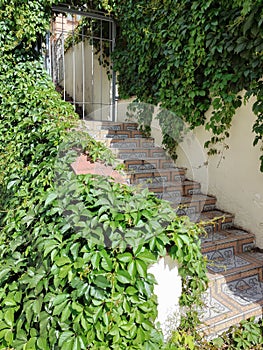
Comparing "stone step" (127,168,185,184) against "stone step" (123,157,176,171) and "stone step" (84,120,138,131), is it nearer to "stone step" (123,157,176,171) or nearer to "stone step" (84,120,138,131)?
"stone step" (123,157,176,171)

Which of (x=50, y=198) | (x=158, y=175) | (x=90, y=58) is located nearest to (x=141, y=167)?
(x=158, y=175)

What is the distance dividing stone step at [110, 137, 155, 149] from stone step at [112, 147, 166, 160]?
166 mm

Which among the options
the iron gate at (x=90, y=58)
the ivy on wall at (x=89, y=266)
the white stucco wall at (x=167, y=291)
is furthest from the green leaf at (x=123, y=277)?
the iron gate at (x=90, y=58)

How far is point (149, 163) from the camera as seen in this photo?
155 inches

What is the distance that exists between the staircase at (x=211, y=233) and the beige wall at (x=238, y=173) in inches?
4.3

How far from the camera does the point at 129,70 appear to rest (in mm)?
4738

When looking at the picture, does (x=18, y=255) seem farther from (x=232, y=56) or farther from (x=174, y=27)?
(x=174, y=27)

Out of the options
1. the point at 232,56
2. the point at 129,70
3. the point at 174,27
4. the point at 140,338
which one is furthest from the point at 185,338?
the point at 129,70

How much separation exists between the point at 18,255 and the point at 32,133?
1.55 meters

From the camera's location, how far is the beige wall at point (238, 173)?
2943 mm

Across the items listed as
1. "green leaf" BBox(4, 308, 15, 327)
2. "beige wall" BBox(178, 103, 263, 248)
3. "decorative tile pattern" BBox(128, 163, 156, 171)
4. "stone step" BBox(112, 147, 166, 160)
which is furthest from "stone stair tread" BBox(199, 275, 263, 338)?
"stone step" BBox(112, 147, 166, 160)

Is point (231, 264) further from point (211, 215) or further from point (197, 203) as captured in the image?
point (197, 203)

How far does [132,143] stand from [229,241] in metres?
2.11

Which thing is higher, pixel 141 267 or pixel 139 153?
pixel 139 153
